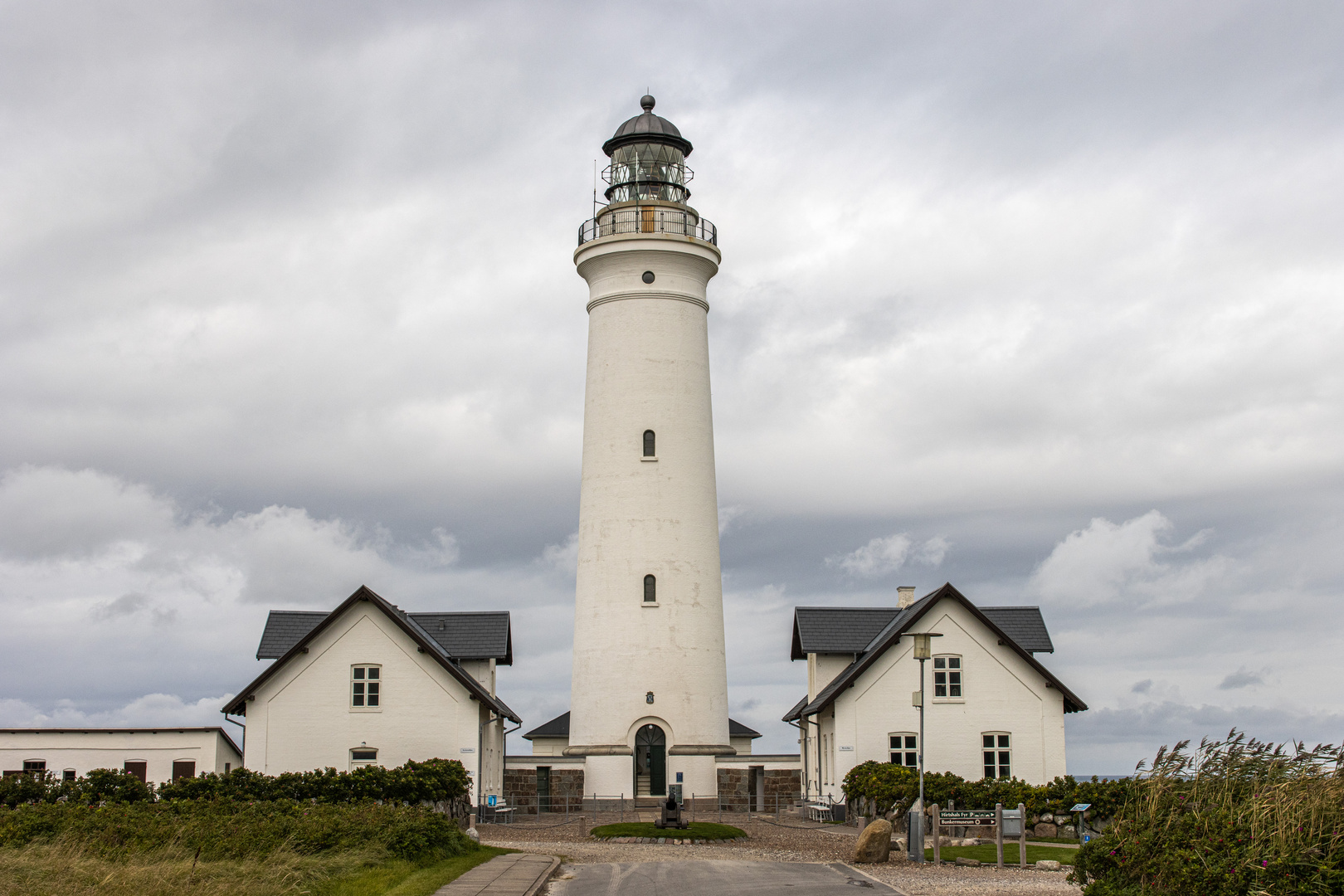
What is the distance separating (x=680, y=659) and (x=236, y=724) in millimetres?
12075

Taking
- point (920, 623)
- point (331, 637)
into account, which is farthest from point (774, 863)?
point (331, 637)

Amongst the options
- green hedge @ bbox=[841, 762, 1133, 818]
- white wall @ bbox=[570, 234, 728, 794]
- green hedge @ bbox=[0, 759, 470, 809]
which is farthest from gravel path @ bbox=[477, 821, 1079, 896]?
white wall @ bbox=[570, 234, 728, 794]

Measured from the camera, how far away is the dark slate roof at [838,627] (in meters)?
38.6

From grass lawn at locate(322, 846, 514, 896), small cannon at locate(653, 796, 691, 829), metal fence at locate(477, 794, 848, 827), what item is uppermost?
grass lawn at locate(322, 846, 514, 896)

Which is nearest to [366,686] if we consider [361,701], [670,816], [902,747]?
[361,701]

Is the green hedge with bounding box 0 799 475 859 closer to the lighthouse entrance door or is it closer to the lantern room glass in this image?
the lighthouse entrance door

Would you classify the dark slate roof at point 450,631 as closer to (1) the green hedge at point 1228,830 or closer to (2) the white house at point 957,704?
(2) the white house at point 957,704

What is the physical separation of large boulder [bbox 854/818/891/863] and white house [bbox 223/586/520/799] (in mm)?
12819

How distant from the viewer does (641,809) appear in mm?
36000

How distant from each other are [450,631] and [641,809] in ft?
25.7

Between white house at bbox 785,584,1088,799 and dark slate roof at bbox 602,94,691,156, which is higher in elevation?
dark slate roof at bbox 602,94,691,156

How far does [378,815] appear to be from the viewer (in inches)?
864

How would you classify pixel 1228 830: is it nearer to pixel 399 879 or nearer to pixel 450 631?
pixel 399 879

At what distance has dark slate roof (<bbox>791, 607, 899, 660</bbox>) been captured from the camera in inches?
1519
